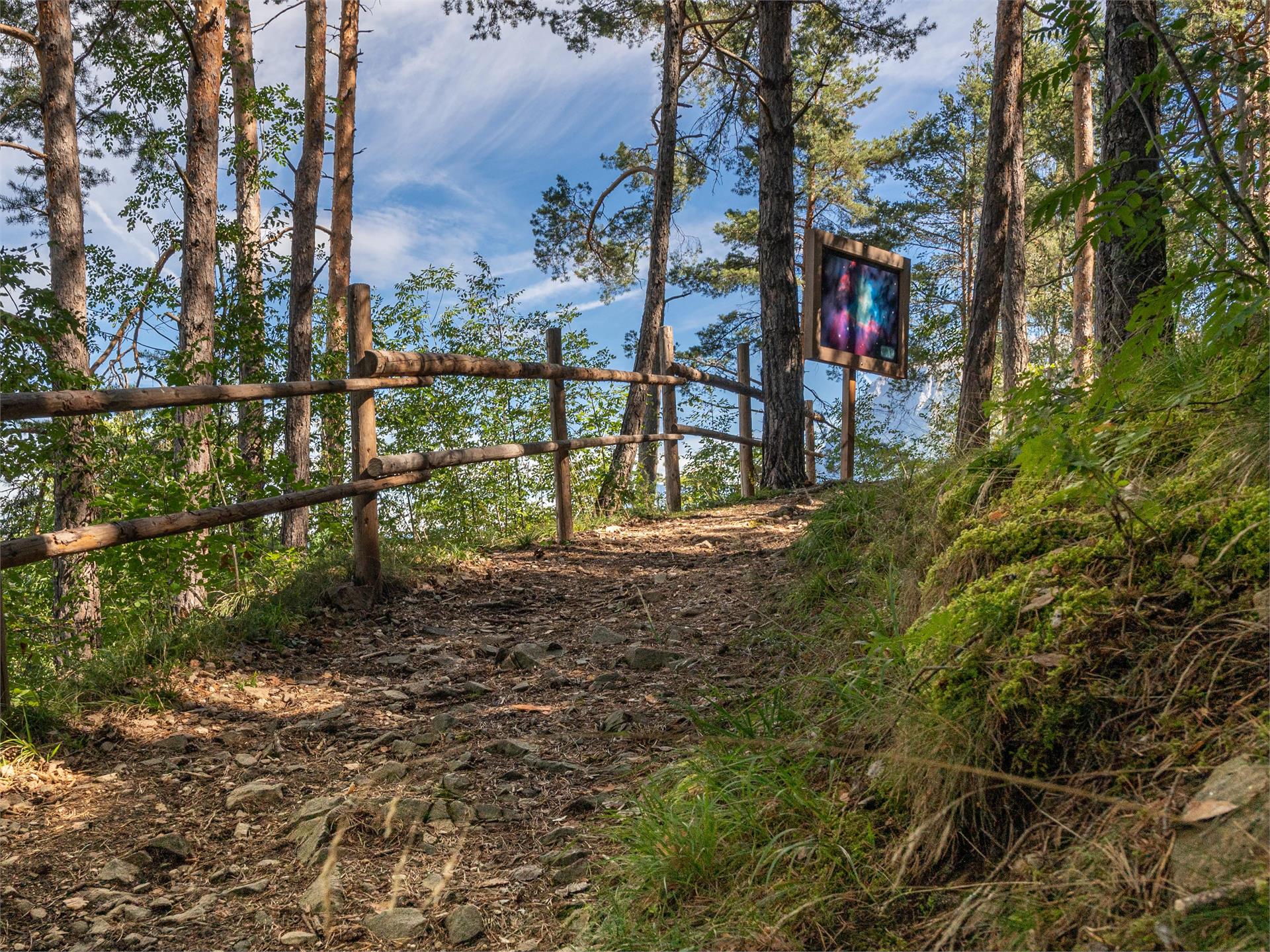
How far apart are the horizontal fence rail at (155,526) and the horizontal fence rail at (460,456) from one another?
0.10m

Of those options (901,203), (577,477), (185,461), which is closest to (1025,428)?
(185,461)

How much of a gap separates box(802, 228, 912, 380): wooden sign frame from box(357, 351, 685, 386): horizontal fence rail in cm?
232

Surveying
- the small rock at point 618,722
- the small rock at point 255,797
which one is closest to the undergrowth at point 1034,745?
the small rock at point 618,722

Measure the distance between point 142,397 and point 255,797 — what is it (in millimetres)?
1908

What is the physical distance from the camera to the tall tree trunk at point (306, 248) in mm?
10906

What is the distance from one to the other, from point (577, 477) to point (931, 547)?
856 centimetres

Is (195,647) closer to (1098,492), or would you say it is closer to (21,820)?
(21,820)

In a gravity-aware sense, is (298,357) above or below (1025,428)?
above

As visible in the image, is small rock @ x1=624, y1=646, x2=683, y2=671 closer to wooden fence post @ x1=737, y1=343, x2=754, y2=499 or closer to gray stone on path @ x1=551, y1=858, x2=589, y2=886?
gray stone on path @ x1=551, y1=858, x2=589, y2=886

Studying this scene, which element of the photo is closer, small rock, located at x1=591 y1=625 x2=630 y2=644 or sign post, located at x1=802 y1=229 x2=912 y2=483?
small rock, located at x1=591 y1=625 x2=630 y2=644

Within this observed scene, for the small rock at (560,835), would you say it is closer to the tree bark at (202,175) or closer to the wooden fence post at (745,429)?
the tree bark at (202,175)

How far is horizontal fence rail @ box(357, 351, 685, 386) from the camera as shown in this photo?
5184 millimetres

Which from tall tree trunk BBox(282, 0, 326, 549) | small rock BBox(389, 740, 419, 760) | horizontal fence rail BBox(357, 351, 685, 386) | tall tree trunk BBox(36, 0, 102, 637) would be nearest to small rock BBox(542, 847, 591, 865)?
small rock BBox(389, 740, 419, 760)

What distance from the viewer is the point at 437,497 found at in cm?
1128
